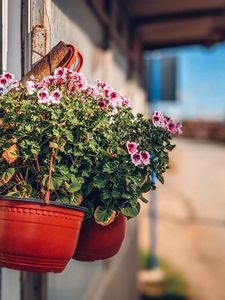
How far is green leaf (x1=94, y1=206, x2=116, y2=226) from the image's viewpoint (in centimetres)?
249

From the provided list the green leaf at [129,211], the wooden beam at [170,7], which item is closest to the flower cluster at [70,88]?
the green leaf at [129,211]

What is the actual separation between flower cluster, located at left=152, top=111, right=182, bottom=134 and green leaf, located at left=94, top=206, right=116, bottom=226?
16.4 inches

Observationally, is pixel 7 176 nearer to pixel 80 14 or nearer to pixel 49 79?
pixel 49 79

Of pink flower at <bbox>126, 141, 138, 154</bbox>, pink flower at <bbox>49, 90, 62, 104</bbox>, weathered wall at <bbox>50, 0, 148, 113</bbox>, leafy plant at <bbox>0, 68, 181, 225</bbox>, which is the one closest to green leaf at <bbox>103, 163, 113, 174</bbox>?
leafy plant at <bbox>0, 68, 181, 225</bbox>

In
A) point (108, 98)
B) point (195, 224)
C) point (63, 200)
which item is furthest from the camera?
point (195, 224)

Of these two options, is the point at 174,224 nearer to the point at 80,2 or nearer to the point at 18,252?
the point at 80,2

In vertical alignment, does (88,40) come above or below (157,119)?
above

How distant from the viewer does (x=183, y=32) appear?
26.9ft

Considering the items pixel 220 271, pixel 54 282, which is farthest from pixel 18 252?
pixel 220 271

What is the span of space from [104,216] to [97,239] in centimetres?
17

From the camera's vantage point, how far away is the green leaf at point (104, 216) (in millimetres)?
2488

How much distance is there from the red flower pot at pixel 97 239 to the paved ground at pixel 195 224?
8.43m

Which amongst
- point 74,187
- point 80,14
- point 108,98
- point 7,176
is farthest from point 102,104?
point 80,14

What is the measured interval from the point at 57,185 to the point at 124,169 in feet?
0.98
